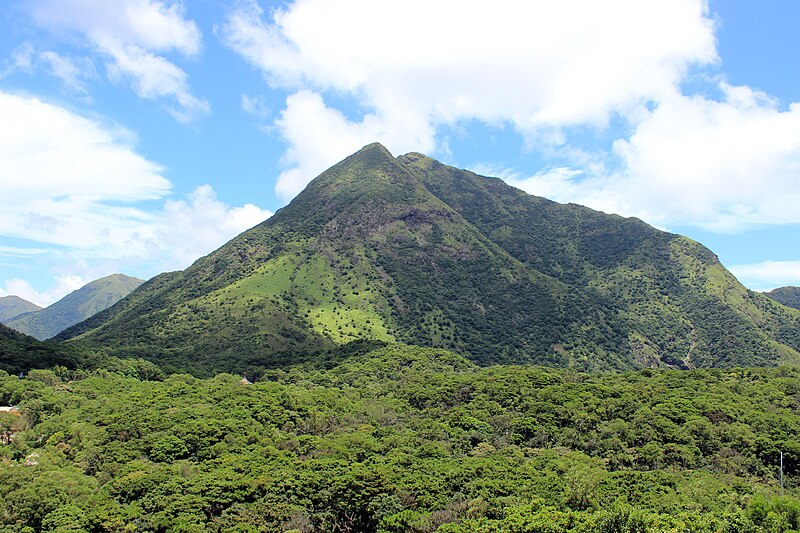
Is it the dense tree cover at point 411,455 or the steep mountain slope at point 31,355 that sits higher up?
the steep mountain slope at point 31,355

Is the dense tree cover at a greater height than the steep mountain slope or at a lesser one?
lesser

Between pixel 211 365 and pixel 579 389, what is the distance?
10776 centimetres

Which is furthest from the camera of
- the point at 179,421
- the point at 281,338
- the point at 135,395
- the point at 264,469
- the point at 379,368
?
the point at 281,338

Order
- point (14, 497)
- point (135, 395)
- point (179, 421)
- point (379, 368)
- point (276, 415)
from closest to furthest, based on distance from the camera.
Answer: point (14, 497) < point (179, 421) < point (276, 415) < point (135, 395) < point (379, 368)

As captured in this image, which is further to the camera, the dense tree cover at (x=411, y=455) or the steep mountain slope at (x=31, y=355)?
the steep mountain slope at (x=31, y=355)

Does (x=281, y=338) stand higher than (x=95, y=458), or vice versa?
(x=281, y=338)

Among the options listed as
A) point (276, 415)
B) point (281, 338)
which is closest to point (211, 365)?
point (281, 338)

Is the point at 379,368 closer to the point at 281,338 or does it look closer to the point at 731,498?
the point at 281,338

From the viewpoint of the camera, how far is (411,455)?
7606 centimetres

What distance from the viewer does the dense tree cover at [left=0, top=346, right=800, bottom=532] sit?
56.7 meters

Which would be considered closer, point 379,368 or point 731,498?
point 731,498

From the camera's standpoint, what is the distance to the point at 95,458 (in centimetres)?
7350

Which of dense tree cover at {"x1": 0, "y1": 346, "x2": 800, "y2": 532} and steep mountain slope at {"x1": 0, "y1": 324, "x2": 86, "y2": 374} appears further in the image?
steep mountain slope at {"x1": 0, "y1": 324, "x2": 86, "y2": 374}

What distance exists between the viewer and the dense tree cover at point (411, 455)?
56719 millimetres
